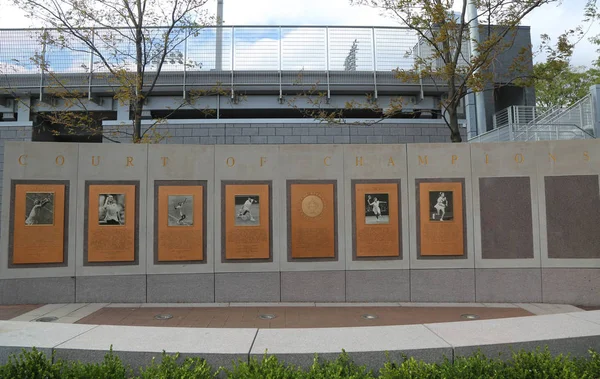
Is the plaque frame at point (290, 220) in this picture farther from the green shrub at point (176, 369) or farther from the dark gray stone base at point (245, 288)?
the green shrub at point (176, 369)

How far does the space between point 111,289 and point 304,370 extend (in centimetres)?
608

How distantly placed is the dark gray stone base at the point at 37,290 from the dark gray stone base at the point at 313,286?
14.2 feet

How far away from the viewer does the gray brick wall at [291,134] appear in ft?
56.0

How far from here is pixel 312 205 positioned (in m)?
9.22

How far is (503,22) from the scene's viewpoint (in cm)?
1168

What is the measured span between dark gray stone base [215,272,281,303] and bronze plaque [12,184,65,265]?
3250mm

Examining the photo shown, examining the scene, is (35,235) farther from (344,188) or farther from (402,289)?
(402,289)

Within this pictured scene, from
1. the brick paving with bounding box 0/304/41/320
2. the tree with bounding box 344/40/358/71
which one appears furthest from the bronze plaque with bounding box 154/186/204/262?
the tree with bounding box 344/40/358/71

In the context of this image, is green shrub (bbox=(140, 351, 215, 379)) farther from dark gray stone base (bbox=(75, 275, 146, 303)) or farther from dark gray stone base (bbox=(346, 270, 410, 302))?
dark gray stone base (bbox=(346, 270, 410, 302))

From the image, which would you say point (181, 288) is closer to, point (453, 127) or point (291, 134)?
point (453, 127)

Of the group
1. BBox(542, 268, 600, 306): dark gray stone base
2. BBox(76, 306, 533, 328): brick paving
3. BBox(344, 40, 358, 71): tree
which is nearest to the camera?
BBox(76, 306, 533, 328): brick paving

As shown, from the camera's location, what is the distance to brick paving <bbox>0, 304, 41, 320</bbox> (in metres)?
7.60

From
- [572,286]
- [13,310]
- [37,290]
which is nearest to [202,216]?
[37,290]

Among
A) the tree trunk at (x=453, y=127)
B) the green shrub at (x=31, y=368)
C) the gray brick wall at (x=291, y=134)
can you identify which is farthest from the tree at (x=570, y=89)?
the green shrub at (x=31, y=368)
